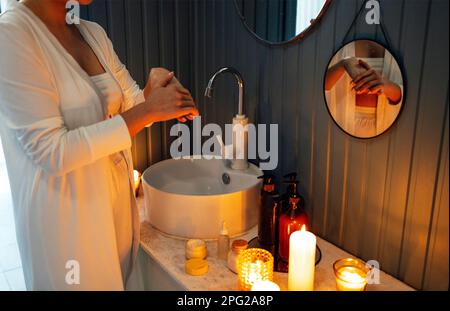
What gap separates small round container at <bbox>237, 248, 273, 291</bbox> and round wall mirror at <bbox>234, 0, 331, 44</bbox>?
2.24 feet

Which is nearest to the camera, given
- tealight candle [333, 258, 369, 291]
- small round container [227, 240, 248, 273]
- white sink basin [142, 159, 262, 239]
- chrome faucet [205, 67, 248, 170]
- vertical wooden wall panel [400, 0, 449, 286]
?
vertical wooden wall panel [400, 0, 449, 286]

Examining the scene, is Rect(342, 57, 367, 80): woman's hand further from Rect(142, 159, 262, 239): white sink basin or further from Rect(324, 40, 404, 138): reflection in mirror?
Rect(142, 159, 262, 239): white sink basin

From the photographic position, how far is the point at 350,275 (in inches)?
43.8

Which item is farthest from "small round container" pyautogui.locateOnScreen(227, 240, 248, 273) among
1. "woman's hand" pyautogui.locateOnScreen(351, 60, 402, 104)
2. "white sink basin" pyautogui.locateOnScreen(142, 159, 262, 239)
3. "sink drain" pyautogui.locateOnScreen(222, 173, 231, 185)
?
"woman's hand" pyautogui.locateOnScreen(351, 60, 402, 104)

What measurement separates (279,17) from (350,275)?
845 millimetres

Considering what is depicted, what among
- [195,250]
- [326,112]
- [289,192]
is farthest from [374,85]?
[195,250]

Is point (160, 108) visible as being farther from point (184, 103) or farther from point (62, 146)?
point (62, 146)

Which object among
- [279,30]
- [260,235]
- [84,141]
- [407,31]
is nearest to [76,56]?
[84,141]

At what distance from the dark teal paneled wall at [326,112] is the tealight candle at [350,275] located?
0.12m

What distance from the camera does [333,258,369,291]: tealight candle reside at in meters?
1.09

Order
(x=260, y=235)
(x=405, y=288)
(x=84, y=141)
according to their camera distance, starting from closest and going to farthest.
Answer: (x=84, y=141) → (x=405, y=288) → (x=260, y=235)

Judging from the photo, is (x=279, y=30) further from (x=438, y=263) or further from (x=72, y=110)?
(x=438, y=263)

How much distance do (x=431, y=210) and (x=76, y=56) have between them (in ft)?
3.38
